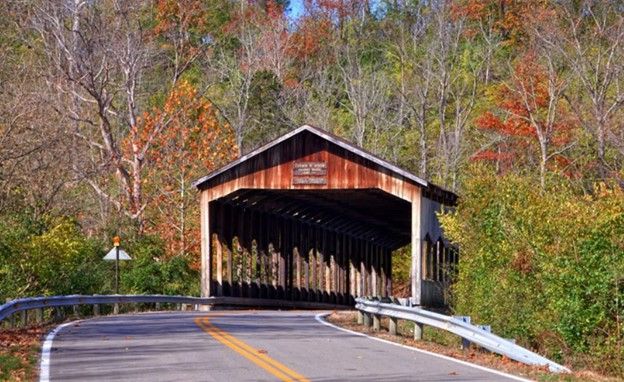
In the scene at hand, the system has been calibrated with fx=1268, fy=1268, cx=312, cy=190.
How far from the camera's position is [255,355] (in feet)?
51.7

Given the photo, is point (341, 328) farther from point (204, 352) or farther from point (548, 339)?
point (204, 352)

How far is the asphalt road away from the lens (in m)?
13.4

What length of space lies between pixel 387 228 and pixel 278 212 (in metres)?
10.4

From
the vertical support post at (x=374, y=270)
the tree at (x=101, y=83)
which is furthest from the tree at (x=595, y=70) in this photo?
the tree at (x=101, y=83)

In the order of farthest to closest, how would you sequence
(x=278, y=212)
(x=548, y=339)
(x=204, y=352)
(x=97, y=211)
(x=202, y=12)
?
(x=202, y=12), (x=97, y=211), (x=278, y=212), (x=548, y=339), (x=204, y=352)

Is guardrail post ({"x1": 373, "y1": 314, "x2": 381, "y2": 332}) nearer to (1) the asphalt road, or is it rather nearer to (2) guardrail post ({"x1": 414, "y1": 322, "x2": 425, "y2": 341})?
(1) the asphalt road

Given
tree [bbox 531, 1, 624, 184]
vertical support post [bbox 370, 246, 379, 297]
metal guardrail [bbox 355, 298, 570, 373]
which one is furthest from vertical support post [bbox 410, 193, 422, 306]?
vertical support post [bbox 370, 246, 379, 297]

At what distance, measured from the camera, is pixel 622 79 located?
53.1 metres

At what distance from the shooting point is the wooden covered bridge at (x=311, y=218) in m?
34.1

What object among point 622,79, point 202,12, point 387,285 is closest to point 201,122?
point 387,285

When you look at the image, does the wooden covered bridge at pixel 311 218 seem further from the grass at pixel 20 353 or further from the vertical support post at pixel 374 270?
the grass at pixel 20 353

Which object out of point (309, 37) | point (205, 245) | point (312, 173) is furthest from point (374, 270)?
point (309, 37)

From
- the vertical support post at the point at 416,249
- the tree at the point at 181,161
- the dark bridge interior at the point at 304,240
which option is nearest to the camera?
the vertical support post at the point at 416,249

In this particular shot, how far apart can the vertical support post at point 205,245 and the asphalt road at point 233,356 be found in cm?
1289
